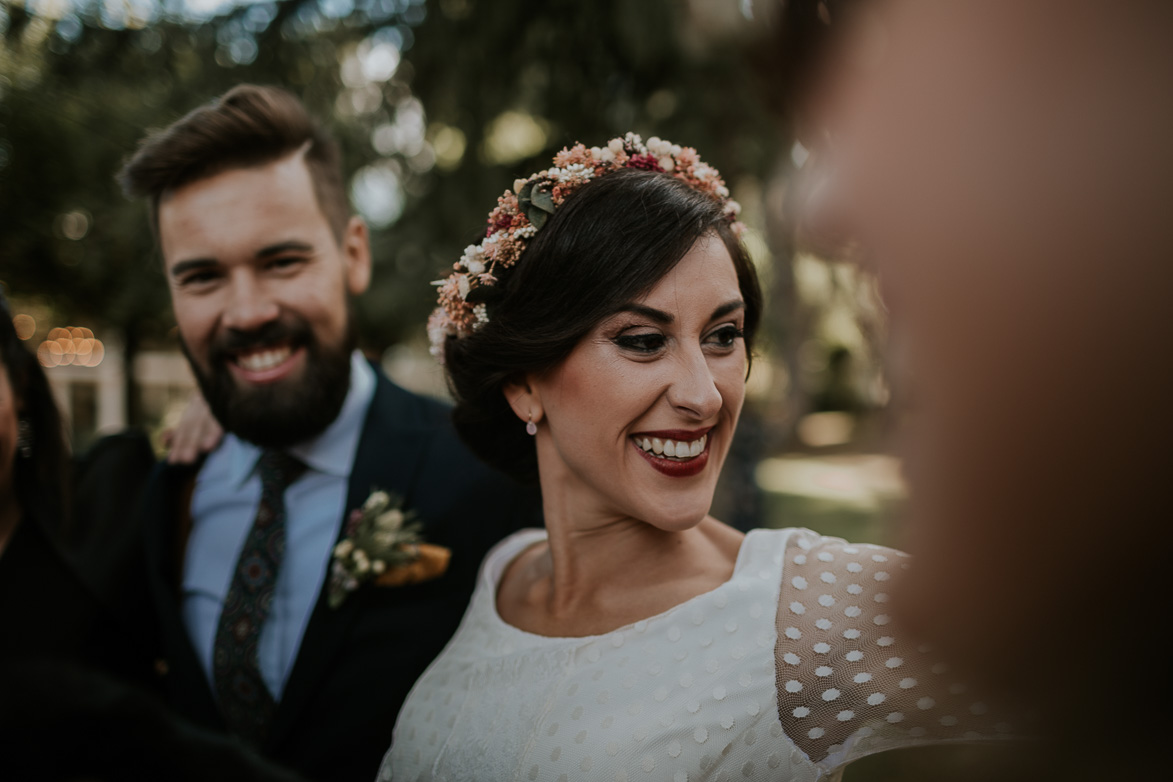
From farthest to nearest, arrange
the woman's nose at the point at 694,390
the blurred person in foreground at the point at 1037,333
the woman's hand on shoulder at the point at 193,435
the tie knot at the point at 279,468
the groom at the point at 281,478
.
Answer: the woman's hand on shoulder at the point at 193,435 < the tie knot at the point at 279,468 < the groom at the point at 281,478 < the woman's nose at the point at 694,390 < the blurred person in foreground at the point at 1037,333

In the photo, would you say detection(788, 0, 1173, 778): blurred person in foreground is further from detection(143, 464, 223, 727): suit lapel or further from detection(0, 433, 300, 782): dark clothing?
detection(143, 464, 223, 727): suit lapel

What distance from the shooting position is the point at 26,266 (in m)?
8.37

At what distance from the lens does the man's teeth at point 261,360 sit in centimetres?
285

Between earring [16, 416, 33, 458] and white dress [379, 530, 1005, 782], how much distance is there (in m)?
1.73

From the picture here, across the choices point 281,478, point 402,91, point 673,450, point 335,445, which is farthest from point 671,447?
point 402,91

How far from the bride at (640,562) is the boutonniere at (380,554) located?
282 mm

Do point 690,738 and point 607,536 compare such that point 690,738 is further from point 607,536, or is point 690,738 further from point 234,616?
point 234,616

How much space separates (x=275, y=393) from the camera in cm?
282

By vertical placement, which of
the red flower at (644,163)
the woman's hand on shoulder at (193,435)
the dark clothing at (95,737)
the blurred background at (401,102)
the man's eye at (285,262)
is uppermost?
the blurred background at (401,102)

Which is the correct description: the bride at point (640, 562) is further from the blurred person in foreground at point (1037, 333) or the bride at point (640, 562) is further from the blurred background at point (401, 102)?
the blurred background at point (401, 102)

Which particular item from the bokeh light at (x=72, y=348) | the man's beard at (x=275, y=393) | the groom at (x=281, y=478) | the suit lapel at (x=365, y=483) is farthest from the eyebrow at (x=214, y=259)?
the bokeh light at (x=72, y=348)

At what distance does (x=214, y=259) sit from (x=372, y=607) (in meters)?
1.35

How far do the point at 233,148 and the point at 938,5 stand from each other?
289 centimetres

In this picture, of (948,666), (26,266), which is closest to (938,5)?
(948,666)
